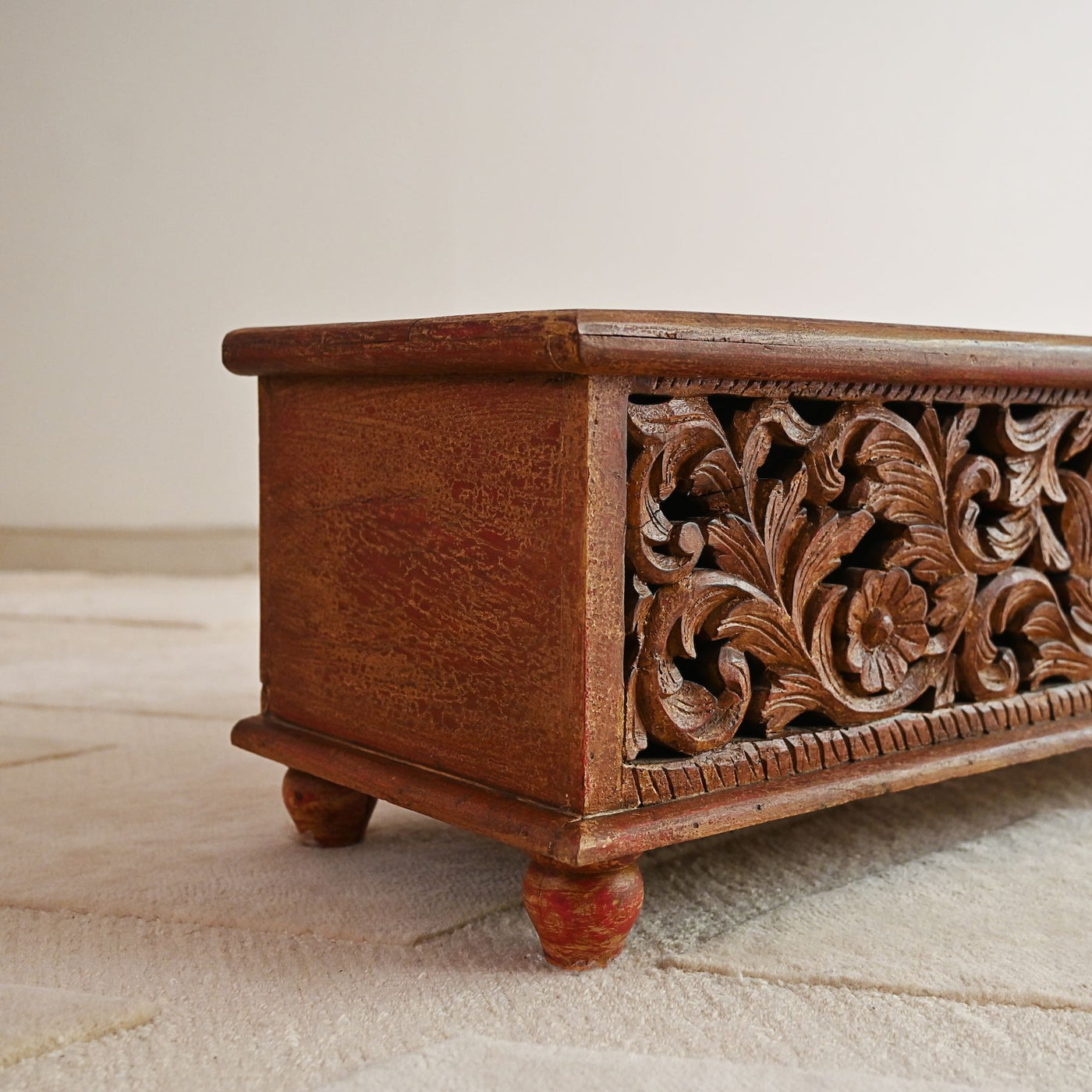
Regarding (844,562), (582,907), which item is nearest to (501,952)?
(582,907)

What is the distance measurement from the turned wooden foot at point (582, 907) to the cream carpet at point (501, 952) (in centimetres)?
2

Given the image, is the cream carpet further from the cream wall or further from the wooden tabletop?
the cream wall

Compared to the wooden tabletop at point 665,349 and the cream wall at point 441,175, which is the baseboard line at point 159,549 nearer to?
the cream wall at point 441,175

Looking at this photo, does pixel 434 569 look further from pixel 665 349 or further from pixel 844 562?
pixel 844 562

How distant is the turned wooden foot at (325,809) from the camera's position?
49.7 inches

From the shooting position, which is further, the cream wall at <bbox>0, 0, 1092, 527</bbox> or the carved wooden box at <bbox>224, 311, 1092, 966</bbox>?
the cream wall at <bbox>0, 0, 1092, 527</bbox>

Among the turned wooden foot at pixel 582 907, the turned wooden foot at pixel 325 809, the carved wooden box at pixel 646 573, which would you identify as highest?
the carved wooden box at pixel 646 573

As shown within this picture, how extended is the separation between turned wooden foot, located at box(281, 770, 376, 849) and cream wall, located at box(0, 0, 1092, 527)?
242 centimetres

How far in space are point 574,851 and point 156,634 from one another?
1891 millimetres

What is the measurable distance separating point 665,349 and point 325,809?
59cm

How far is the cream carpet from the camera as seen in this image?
85 cm

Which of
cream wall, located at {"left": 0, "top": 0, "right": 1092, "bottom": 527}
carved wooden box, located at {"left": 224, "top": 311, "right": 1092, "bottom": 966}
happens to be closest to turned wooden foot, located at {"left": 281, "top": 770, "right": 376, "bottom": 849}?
carved wooden box, located at {"left": 224, "top": 311, "right": 1092, "bottom": 966}

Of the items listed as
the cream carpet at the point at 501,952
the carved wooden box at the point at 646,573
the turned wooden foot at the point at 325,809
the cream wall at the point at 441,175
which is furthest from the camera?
the cream wall at the point at 441,175

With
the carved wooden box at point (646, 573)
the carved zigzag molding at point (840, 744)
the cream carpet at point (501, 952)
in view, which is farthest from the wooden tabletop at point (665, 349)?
the cream carpet at point (501, 952)
